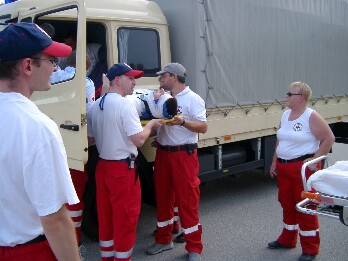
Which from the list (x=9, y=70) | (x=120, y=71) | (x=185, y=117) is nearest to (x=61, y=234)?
(x=9, y=70)

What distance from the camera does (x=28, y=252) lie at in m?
1.56

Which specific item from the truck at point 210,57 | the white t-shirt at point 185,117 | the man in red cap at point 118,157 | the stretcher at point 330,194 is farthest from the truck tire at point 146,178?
the stretcher at point 330,194

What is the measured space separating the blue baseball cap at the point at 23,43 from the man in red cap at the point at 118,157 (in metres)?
1.63

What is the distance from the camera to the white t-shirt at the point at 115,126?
Answer: 3143 mm

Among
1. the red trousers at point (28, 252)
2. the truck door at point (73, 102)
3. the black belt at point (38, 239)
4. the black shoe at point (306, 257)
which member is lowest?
the black shoe at point (306, 257)

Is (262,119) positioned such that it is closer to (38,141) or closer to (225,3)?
(225,3)

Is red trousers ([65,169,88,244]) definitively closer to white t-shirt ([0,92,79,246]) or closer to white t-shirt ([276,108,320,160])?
white t-shirt ([276,108,320,160])

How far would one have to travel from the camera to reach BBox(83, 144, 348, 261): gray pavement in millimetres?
3939

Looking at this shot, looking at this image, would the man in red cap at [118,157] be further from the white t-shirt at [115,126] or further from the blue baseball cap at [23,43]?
the blue baseball cap at [23,43]

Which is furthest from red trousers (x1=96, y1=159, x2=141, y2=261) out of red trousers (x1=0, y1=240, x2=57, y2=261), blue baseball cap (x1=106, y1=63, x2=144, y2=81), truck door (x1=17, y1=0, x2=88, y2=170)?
red trousers (x1=0, y1=240, x2=57, y2=261)

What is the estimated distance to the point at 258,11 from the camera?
17.5ft

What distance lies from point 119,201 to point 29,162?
1860mm

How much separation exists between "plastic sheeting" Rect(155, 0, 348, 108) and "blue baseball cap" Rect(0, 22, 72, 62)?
10.8 feet

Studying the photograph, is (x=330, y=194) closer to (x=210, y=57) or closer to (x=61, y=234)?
(x=61, y=234)
